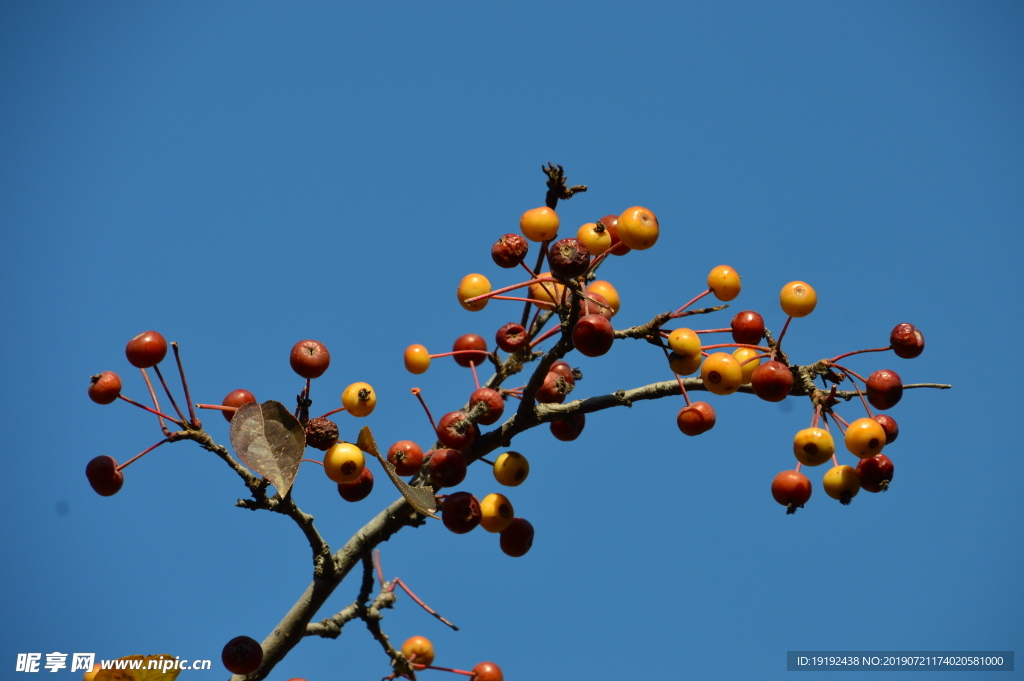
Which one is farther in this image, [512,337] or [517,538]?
[512,337]

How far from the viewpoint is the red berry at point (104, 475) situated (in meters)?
3.64

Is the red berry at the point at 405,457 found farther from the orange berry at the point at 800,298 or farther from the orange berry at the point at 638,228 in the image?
the orange berry at the point at 800,298

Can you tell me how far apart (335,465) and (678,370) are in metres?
1.60

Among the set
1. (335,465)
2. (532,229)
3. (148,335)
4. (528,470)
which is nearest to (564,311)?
(532,229)

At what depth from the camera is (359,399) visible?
3.78 m

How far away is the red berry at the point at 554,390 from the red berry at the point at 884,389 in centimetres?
141

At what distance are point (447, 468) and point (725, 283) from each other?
5.37 ft

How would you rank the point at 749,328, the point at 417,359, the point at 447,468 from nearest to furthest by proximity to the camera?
the point at 447,468 < the point at 749,328 < the point at 417,359

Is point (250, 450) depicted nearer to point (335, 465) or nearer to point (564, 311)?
point (335, 465)

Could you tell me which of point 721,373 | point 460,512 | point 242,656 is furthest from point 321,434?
point 721,373

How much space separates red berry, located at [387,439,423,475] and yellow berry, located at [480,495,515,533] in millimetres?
382

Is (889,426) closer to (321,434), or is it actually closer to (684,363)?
(684,363)

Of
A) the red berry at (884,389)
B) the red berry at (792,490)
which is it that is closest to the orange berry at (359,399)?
the red berry at (792,490)

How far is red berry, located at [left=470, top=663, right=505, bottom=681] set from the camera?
4891mm
